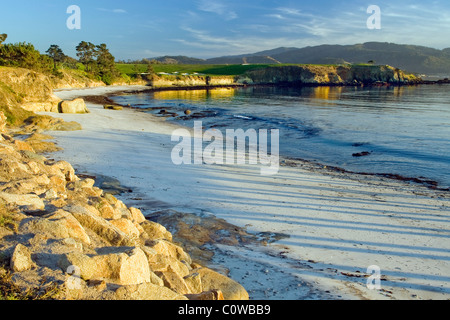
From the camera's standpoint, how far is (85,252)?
4.40m

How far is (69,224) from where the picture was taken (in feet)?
15.8

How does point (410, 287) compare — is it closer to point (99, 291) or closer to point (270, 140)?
point (99, 291)

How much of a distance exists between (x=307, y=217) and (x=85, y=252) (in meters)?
6.44

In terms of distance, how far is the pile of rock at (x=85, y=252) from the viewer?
3756 mm

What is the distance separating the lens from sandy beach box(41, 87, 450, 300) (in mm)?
5992

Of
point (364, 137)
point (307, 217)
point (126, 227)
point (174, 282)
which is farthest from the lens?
point (364, 137)

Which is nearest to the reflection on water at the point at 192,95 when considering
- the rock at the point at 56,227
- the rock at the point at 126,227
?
the rock at the point at 126,227

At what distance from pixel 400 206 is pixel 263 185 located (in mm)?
4712

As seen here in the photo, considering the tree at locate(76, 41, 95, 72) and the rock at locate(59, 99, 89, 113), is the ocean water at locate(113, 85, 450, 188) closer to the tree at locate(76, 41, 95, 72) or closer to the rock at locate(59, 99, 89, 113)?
the rock at locate(59, 99, 89, 113)

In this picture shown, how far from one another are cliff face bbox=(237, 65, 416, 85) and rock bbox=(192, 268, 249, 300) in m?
131

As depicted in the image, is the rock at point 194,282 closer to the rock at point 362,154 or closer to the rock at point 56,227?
the rock at point 56,227

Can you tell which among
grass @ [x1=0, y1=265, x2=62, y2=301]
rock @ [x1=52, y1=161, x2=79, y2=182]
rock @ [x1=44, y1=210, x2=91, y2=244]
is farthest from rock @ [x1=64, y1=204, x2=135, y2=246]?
rock @ [x1=52, y1=161, x2=79, y2=182]

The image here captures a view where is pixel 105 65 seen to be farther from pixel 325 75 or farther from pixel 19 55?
pixel 325 75

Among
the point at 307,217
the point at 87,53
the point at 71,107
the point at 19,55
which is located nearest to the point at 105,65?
the point at 87,53
